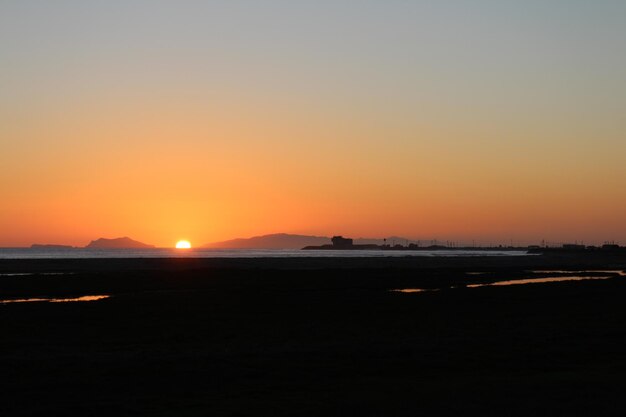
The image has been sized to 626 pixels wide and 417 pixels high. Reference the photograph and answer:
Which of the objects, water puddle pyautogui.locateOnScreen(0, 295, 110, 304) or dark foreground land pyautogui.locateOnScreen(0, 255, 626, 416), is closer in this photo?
dark foreground land pyautogui.locateOnScreen(0, 255, 626, 416)

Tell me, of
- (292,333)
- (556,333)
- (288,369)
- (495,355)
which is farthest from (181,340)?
(556,333)

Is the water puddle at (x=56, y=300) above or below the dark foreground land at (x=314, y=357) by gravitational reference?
above

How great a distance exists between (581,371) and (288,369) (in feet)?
22.3

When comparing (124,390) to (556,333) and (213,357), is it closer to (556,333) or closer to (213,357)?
(213,357)

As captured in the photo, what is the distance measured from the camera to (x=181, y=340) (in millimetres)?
22984

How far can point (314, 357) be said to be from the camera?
19016 mm

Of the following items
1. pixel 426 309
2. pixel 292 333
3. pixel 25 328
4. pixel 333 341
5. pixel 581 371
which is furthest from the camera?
pixel 426 309

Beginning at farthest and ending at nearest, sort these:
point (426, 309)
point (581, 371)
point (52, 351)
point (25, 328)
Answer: point (426, 309)
point (25, 328)
point (52, 351)
point (581, 371)

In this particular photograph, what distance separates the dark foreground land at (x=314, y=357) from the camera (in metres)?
13.5

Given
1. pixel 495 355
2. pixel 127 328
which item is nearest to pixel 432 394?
pixel 495 355

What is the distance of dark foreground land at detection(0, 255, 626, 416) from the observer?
44.4ft

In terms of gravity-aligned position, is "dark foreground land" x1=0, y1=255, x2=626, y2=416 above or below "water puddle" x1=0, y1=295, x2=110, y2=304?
below

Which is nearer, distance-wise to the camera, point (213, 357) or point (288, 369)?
point (288, 369)

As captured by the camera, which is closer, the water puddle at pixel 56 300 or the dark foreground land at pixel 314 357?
the dark foreground land at pixel 314 357
